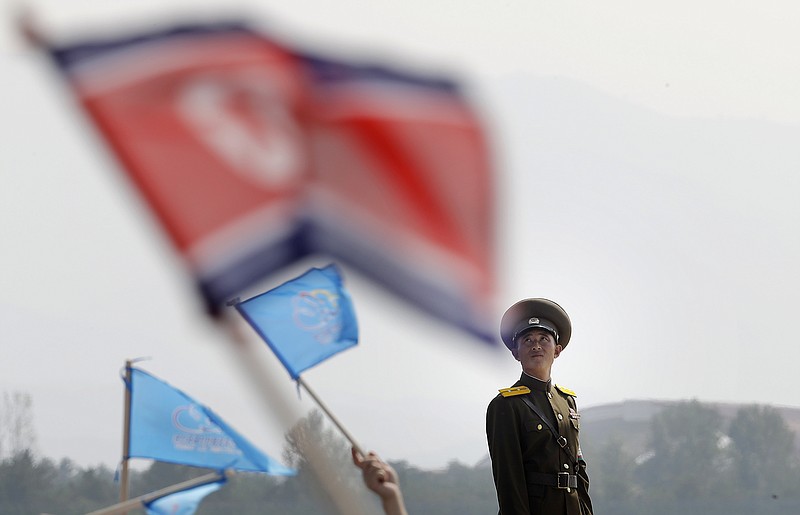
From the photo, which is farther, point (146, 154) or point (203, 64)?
point (203, 64)

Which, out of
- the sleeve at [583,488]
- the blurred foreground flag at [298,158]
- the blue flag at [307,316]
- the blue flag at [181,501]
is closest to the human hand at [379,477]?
the blurred foreground flag at [298,158]

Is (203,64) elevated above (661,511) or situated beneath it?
situated beneath

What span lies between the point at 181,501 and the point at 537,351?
9507 mm

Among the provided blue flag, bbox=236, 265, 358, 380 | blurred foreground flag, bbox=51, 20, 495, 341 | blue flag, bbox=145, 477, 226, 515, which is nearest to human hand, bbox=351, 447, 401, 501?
blurred foreground flag, bbox=51, 20, 495, 341

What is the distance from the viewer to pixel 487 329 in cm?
314

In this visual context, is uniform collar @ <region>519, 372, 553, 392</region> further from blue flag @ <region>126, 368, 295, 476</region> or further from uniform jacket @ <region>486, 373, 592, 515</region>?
blue flag @ <region>126, 368, 295, 476</region>

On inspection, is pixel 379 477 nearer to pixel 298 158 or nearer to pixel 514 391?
pixel 298 158

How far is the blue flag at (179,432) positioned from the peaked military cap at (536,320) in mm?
9240

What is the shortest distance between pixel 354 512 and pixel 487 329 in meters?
0.62

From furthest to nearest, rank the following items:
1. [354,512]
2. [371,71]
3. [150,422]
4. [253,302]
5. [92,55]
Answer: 1. [150,422]
2. [253,302]
3. [371,71]
4. [92,55]
5. [354,512]

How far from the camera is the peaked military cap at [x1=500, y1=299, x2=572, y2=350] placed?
511cm

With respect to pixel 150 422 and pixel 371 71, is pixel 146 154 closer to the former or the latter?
pixel 371 71

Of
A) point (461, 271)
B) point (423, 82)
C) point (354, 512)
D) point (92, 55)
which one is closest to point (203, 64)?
point (92, 55)

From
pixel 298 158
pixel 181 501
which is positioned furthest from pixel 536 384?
pixel 181 501
